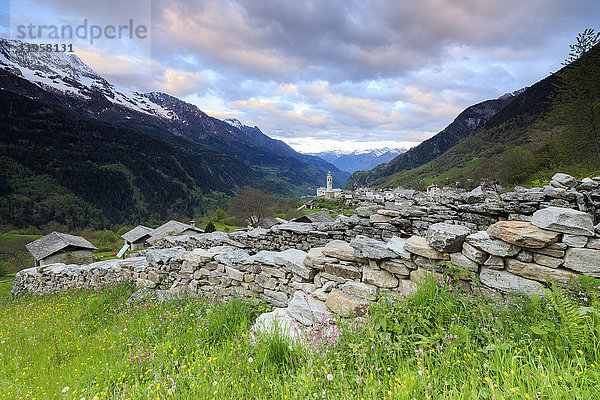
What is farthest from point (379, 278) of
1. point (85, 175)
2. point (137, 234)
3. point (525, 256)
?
point (85, 175)

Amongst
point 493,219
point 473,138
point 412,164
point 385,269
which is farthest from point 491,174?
point 412,164

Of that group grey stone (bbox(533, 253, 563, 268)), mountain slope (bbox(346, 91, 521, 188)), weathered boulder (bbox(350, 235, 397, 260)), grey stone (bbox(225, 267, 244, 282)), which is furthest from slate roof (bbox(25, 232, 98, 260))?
mountain slope (bbox(346, 91, 521, 188))

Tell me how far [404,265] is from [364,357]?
1.81 metres

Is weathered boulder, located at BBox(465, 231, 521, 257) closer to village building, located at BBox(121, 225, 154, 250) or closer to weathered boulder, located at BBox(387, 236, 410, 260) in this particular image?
weathered boulder, located at BBox(387, 236, 410, 260)

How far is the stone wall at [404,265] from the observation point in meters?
3.03

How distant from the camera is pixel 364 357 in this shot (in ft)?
8.46

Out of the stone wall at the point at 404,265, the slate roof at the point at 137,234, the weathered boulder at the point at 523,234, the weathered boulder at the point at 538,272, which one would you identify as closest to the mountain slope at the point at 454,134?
the slate roof at the point at 137,234

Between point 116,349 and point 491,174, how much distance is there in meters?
60.5

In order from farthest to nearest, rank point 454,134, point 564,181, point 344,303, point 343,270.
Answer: point 454,134
point 564,181
point 343,270
point 344,303

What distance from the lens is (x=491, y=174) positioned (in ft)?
155

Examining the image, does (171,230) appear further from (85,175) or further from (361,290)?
(85,175)

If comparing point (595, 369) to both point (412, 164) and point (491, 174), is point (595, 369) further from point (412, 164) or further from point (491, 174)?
point (412, 164)

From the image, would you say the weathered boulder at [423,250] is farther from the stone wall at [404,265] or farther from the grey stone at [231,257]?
the grey stone at [231,257]

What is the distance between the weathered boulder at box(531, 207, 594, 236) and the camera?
2953 millimetres
